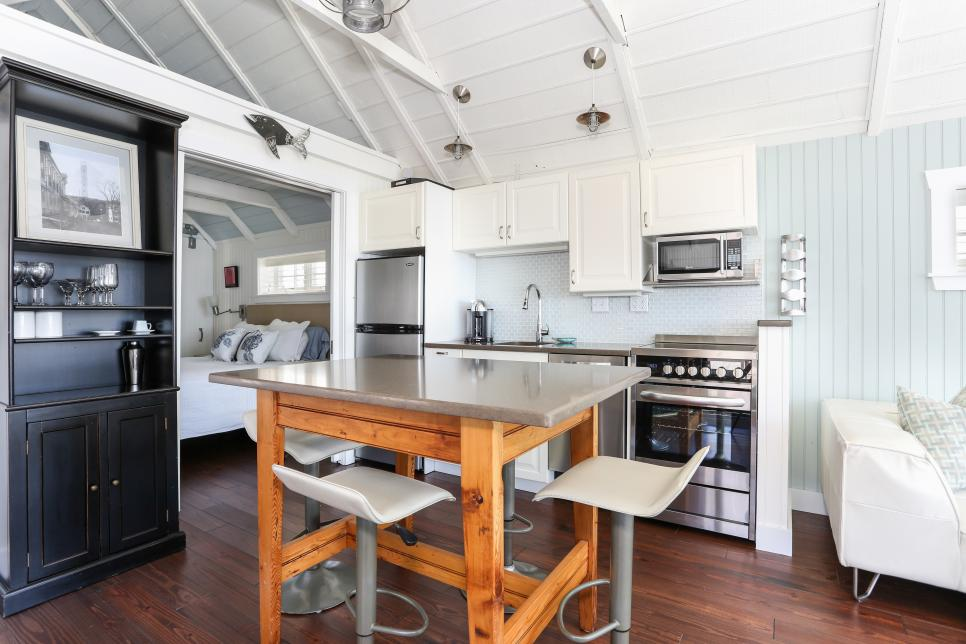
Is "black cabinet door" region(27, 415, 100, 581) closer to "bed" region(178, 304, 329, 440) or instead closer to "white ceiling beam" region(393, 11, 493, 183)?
"bed" region(178, 304, 329, 440)

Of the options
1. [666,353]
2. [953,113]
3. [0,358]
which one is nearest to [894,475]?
[666,353]

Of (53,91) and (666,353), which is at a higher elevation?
(53,91)

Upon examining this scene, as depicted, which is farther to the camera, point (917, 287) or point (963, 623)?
point (917, 287)

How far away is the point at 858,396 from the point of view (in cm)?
297

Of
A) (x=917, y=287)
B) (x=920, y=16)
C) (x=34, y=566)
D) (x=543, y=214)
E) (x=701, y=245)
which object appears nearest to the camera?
(x=34, y=566)

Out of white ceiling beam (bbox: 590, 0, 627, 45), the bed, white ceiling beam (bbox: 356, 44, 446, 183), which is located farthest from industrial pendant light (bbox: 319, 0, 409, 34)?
the bed

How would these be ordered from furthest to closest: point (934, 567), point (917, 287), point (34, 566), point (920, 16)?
point (917, 287), point (920, 16), point (34, 566), point (934, 567)

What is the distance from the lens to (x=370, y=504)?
1.29 m

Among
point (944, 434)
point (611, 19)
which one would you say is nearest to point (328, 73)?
point (611, 19)

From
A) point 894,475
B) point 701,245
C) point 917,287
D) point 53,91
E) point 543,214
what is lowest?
point 894,475

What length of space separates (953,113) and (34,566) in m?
5.01

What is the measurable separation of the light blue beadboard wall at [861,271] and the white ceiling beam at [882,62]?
14 centimetres

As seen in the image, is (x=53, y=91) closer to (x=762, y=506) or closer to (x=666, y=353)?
(x=666, y=353)

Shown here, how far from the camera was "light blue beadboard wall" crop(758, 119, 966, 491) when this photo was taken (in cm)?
278
